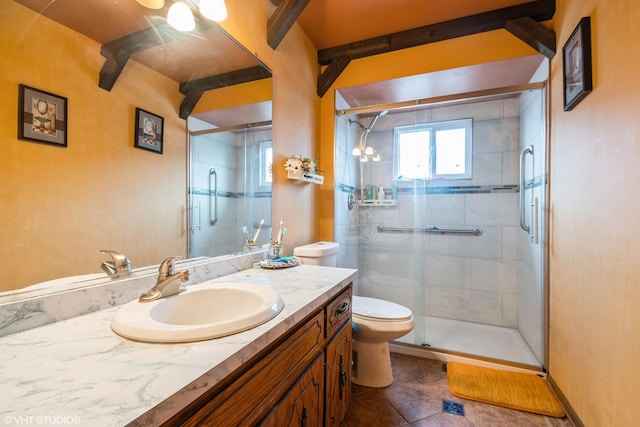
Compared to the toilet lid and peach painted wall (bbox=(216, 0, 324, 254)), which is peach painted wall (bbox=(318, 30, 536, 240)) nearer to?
peach painted wall (bbox=(216, 0, 324, 254))

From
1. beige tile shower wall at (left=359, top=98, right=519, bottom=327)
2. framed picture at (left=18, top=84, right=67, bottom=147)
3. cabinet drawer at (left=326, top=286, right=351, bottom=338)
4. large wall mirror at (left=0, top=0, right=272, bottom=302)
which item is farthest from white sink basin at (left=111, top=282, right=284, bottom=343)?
beige tile shower wall at (left=359, top=98, right=519, bottom=327)

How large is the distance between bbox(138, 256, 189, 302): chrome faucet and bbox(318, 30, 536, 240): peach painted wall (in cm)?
155

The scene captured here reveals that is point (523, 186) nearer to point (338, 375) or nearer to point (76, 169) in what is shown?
point (338, 375)

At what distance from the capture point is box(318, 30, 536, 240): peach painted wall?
2.00 meters

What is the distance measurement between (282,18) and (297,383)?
196 cm

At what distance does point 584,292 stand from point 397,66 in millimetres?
1912

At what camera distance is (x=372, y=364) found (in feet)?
6.04

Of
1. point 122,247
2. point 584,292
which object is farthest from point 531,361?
point 122,247

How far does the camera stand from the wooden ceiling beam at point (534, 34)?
182cm

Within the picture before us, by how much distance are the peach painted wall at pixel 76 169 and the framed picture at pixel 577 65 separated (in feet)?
6.23

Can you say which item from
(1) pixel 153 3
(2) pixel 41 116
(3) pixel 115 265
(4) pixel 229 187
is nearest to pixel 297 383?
(3) pixel 115 265

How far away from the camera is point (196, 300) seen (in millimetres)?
1051

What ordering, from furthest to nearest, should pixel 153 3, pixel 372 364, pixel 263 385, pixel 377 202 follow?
pixel 377 202 → pixel 372 364 → pixel 153 3 → pixel 263 385

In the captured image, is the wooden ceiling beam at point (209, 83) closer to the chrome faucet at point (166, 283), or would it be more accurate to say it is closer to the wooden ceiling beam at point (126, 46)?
the wooden ceiling beam at point (126, 46)
